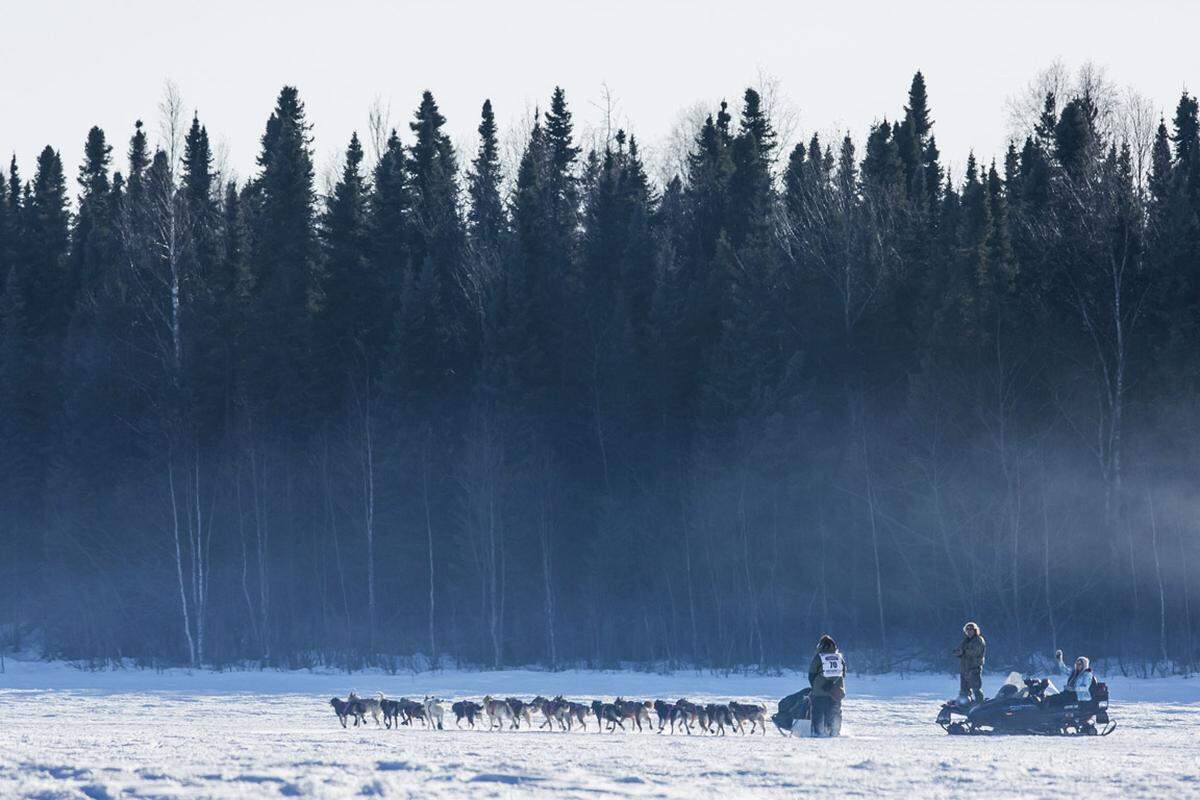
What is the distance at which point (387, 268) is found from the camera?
53.9 meters

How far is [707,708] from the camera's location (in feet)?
71.6

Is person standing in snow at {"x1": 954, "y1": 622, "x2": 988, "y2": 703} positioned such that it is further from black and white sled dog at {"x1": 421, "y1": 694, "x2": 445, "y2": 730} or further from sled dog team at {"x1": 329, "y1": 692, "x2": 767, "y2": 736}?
black and white sled dog at {"x1": 421, "y1": 694, "x2": 445, "y2": 730}

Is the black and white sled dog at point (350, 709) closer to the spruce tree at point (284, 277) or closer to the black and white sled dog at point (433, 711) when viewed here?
the black and white sled dog at point (433, 711)

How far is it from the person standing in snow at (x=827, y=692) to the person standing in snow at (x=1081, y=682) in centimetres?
345

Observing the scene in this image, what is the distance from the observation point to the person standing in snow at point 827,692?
20578 millimetres

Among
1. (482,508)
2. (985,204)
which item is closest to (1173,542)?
(985,204)

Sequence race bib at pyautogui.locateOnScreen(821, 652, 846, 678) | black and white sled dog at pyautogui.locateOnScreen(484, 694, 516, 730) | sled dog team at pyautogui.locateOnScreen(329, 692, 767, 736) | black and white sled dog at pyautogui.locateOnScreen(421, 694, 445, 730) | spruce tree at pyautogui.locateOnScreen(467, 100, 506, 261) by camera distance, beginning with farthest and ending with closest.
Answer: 1. spruce tree at pyautogui.locateOnScreen(467, 100, 506, 261)
2. black and white sled dog at pyautogui.locateOnScreen(484, 694, 516, 730)
3. black and white sled dog at pyautogui.locateOnScreen(421, 694, 445, 730)
4. sled dog team at pyautogui.locateOnScreen(329, 692, 767, 736)
5. race bib at pyautogui.locateOnScreen(821, 652, 846, 678)

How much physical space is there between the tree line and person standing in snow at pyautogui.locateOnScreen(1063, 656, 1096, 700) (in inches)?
683

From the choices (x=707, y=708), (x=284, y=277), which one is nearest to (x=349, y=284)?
(x=284, y=277)

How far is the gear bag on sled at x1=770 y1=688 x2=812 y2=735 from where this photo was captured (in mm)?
21062

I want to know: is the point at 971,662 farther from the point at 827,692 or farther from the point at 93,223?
the point at 93,223

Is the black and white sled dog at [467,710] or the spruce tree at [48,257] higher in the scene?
the spruce tree at [48,257]

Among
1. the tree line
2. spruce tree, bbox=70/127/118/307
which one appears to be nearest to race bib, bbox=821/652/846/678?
the tree line

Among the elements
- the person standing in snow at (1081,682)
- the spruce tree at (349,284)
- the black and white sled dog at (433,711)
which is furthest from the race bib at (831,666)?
the spruce tree at (349,284)
